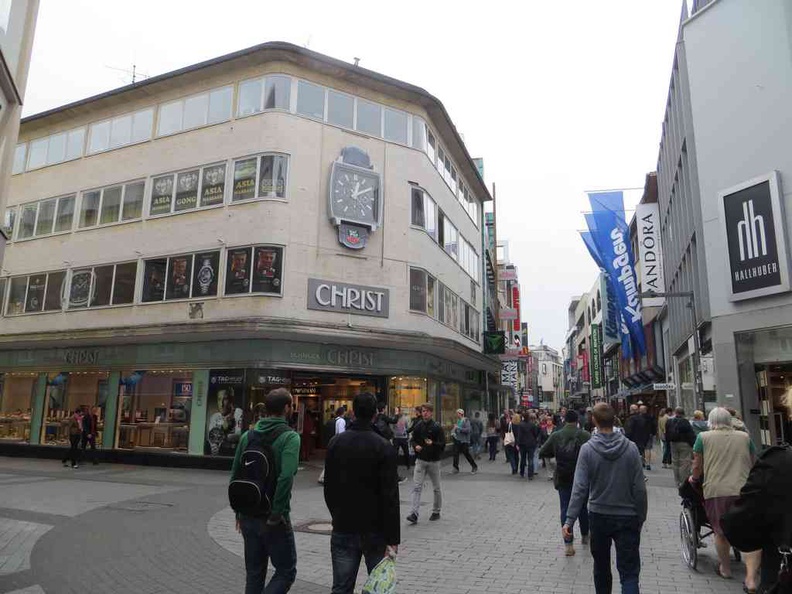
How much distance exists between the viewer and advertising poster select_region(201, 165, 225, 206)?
19422 millimetres

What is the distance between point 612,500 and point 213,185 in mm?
17757

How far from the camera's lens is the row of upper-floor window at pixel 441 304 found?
2102 cm

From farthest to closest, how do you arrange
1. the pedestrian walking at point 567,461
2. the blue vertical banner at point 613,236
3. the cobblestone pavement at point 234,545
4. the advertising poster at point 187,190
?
the blue vertical banner at point 613,236 < the advertising poster at point 187,190 < the pedestrian walking at point 567,461 < the cobblestone pavement at point 234,545

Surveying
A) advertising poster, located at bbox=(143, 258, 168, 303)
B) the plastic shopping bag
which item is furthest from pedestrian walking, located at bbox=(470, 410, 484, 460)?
the plastic shopping bag

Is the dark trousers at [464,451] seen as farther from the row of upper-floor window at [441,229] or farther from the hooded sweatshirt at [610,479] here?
the hooded sweatshirt at [610,479]

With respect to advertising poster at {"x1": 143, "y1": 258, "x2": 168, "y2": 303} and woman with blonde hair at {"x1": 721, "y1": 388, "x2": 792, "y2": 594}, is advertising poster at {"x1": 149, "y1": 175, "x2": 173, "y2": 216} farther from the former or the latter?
woman with blonde hair at {"x1": 721, "y1": 388, "x2": 792, "y2": 594}

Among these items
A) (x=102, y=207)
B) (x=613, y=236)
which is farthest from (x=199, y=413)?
(x=613, y=236)

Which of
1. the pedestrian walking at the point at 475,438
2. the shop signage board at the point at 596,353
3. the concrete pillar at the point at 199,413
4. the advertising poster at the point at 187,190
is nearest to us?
the concrete pillar at the point at 199,413

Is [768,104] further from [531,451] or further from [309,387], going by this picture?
[309,387]

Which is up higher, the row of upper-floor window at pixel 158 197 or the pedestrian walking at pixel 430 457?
the row of upper-floor window at pixel 158 197

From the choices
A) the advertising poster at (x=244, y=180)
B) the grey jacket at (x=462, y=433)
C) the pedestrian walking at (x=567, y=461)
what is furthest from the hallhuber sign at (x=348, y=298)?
the pedestrian walking at (x=567, y=461)

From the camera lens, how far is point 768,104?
1519 cm

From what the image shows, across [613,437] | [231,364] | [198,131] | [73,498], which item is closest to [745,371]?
[613,437]

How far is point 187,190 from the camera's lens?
66.0ft
